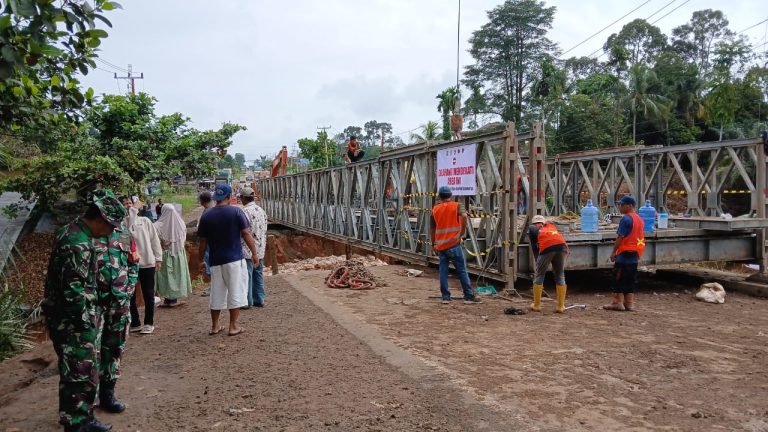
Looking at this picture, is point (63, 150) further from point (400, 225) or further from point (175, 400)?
point (175, 400)

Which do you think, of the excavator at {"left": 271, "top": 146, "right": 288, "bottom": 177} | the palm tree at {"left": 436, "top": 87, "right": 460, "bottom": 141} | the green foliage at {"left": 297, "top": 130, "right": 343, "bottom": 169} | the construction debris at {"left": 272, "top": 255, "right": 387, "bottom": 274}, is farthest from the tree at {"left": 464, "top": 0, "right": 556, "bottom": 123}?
the construction debris at {"left": 272, "top": 255, "right": 387, "bottom": 274}

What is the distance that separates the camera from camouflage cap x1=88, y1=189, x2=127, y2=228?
12.3 feet

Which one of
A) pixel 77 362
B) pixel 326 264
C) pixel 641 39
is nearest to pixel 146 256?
pixel 77 362

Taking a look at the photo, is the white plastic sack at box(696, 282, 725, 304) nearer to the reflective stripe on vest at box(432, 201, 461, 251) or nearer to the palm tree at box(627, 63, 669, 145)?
the reflective stripe on vest at box(432, 201, 461, 251)

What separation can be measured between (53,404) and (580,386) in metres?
4.30

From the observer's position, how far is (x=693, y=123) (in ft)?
136

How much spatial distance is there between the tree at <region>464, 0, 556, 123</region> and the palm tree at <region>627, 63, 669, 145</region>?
1024 centimetres

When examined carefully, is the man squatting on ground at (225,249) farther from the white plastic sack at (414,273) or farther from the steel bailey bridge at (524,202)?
the white plastic sack at (414,273)

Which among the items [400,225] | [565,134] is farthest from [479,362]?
[565,134]

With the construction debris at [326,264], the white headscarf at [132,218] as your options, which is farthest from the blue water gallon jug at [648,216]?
the white headscarf at [132,218]

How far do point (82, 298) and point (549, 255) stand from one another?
5665 mm

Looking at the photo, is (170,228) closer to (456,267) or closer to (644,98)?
(456,267)

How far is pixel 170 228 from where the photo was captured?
7.73 metres

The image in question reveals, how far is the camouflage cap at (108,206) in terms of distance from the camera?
3.74 m
